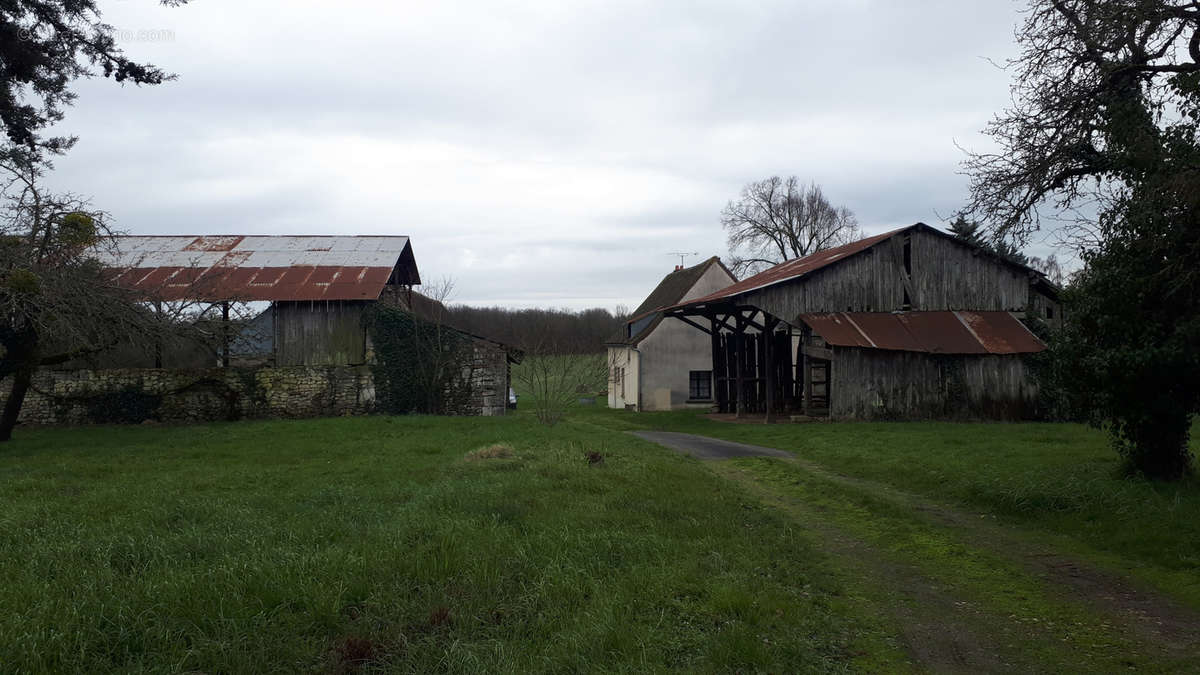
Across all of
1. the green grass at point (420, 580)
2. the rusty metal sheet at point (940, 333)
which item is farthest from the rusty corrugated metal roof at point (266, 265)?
the rusty metal sheet at point (940, 333)

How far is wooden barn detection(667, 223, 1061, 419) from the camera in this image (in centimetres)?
2411

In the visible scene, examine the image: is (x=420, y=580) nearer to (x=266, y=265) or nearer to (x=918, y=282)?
(x=918, y=282)

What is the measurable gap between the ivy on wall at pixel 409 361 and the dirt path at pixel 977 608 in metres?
17.0

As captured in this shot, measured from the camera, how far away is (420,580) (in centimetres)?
584

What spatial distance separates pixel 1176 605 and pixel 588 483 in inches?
243

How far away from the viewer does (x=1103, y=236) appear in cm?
1008

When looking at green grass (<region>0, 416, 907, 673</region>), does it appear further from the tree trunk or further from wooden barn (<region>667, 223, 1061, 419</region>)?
wooden barn (<region>667, 223, 1061, 419</region>)

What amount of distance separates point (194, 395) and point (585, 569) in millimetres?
22097

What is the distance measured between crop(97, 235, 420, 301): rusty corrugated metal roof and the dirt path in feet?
64.5

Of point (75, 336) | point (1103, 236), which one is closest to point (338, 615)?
point (1103, 236)

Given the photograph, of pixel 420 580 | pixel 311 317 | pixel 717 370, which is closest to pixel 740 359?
pixel 717 370

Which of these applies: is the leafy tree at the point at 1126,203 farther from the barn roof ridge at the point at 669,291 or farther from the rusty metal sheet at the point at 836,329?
the barn roof ridge at the point at 669,291

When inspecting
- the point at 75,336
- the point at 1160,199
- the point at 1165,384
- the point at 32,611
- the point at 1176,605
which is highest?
the point at 1160,199

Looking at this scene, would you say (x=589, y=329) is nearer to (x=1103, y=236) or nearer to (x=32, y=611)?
(x=1103, y=236)
